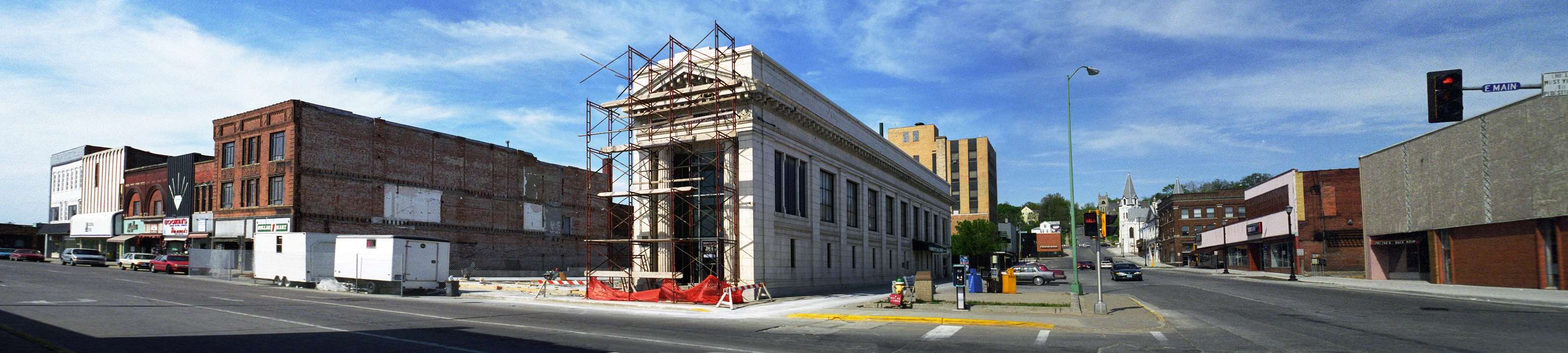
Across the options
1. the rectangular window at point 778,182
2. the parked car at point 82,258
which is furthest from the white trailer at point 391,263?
the parked car at point 82,258

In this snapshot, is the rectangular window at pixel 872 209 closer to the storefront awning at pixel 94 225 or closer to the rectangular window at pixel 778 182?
the rectangular window at pixel 778 182

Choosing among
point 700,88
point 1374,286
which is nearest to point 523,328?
point 700,88

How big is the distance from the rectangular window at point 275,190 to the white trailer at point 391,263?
17.4 metres

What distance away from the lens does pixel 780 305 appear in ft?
88.2

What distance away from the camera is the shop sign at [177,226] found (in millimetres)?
53969

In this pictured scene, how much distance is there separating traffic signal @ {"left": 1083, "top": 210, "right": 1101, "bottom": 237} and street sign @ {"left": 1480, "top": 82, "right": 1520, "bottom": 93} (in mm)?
9049

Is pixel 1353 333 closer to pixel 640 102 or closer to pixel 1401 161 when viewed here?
pixel 640 102

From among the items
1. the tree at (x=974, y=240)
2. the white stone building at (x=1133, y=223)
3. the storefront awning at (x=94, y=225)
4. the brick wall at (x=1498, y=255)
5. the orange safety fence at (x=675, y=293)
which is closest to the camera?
the orange safety fence at (x=675, y=293)

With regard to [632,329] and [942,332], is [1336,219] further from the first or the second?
[632,329]

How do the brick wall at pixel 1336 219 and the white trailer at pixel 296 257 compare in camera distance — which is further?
the brick wall at pixel 1336 219

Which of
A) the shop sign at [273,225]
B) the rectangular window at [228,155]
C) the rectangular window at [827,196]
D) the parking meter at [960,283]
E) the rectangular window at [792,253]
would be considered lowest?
the parking meter at [960,283]

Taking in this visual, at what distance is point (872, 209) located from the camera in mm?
48781

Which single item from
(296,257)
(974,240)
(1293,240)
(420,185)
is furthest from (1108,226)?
(974,240)

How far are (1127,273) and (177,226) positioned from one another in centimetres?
6188
